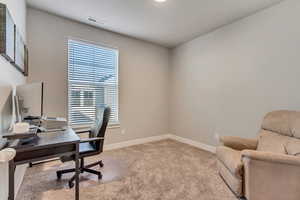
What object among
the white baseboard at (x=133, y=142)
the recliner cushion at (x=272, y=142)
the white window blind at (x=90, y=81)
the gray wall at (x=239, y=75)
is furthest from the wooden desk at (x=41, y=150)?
the gray wall at (x=239, y=75)

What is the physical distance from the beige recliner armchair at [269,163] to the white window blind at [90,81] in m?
2.52

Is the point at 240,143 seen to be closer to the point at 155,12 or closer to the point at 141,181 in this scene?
the point at 141,181

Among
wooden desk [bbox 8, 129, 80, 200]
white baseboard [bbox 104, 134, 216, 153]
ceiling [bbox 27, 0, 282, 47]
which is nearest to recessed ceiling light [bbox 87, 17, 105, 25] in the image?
ceiling [bbox 27, 0, 282, 47]

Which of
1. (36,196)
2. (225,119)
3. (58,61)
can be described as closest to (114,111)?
(58,61)

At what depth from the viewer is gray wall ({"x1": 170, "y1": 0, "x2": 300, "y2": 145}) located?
2389 mm

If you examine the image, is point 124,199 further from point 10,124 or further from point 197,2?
point 197,2

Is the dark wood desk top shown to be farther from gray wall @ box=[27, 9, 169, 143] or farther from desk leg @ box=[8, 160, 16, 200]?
gray wall @ box=[27, 9, 169, 143]

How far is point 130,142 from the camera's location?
3965 mm

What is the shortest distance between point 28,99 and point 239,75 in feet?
11.1

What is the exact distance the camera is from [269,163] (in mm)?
1640

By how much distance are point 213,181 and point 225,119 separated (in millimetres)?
1434

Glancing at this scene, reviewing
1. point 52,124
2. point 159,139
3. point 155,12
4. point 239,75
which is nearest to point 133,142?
point 159,139

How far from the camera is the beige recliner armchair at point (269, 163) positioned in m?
1.62

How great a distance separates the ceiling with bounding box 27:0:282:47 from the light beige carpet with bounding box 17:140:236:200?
272 cm
